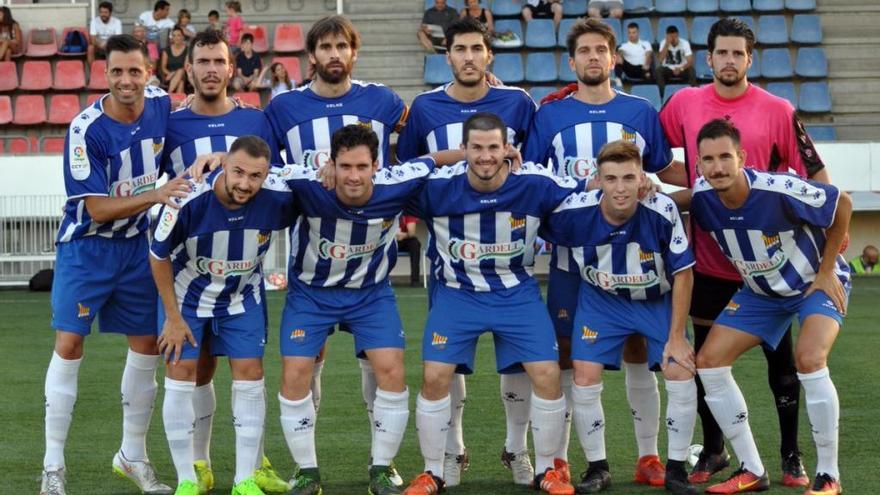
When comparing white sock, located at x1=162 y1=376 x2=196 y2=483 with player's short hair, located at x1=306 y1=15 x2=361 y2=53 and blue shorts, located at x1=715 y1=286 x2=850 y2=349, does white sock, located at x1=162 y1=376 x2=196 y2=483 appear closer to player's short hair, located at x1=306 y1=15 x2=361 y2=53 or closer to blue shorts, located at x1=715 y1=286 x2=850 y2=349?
player's short hair, located at x1=306 y1=15 x2=361 y2=53

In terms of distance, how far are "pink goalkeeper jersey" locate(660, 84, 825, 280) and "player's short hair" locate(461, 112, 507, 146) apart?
0.95 m

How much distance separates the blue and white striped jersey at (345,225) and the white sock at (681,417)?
4.49 ft

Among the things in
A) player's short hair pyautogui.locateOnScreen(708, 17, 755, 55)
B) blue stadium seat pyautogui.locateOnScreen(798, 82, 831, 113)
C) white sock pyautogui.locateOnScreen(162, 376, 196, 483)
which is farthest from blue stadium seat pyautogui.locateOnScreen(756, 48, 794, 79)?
white sock pyautogui.locateOnScreen(162, 376, 196, 483)

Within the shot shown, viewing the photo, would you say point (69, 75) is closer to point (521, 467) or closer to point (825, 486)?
point (521, 467)

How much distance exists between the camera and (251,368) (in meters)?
5.72

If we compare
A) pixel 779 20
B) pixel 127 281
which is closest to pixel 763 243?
pixel 127 281

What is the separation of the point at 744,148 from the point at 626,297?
87 cm

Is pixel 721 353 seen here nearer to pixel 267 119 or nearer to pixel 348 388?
pixel 267 119

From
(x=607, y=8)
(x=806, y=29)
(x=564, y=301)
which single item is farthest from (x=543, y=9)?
(x=564, y=301)

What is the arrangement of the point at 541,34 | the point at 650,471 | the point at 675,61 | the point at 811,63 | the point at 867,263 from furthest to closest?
the point at 541,34
the point at 811,63
the point at 675,61
the point at 867,263
the point at 650,471

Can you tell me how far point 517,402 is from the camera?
612cm

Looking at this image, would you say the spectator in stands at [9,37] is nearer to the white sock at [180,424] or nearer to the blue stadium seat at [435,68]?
the blue stadium seat at [435,68]

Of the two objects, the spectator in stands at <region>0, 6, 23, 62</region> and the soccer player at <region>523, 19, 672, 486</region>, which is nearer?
the soccer player at <region>523, 19, 672, 486</region>

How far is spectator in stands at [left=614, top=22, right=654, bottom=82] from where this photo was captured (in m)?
17.2
